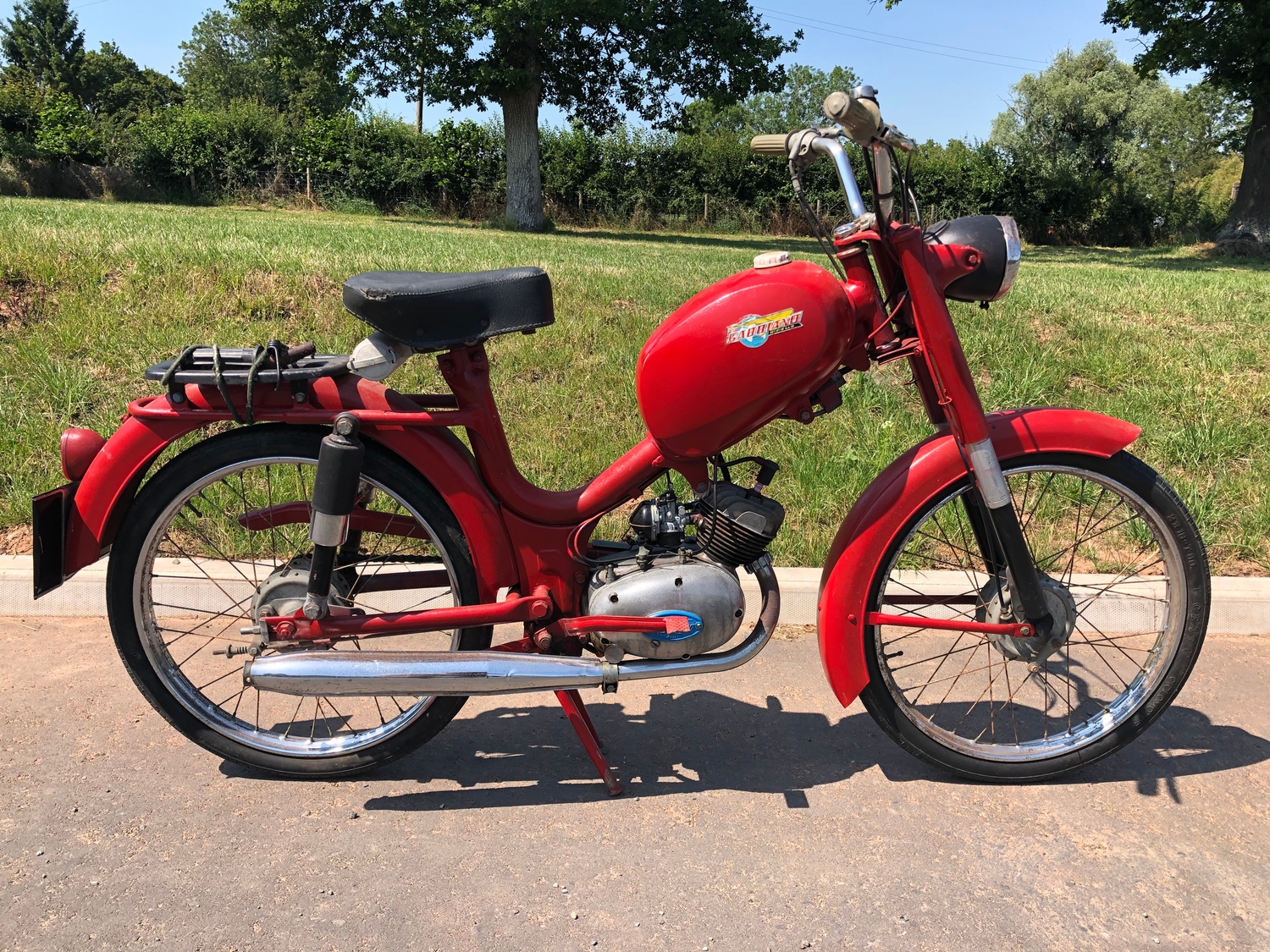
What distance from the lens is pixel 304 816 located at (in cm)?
234

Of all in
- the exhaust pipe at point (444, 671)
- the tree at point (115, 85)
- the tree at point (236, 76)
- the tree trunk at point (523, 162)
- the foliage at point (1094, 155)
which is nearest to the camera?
the exhaust pipe at point (444, 671)

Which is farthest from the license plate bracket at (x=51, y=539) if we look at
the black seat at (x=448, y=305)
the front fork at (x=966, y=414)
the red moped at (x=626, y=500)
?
the front fork at (x=966, y=414)

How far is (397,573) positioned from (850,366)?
4.47ft

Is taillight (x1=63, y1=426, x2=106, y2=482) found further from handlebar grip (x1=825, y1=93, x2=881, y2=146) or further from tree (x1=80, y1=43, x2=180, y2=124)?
tree (x1=80, y1=43, x2=180, y2=124)

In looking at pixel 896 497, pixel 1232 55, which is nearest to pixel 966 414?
pixel 896 497

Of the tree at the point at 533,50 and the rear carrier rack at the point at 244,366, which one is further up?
the tree at the point at 533,50

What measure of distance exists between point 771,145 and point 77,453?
1.91 meters

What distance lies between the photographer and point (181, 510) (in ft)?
8.02

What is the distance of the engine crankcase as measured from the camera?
234cm

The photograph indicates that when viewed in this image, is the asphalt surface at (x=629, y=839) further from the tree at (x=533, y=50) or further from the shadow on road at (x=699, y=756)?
the tree at (x=533, y=50)

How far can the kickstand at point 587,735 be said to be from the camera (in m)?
2.44

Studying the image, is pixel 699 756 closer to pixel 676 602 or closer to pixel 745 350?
pixel 676 602

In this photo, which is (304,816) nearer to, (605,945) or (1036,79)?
(605,945)

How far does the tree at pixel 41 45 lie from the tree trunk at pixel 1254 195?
59.8 meters
